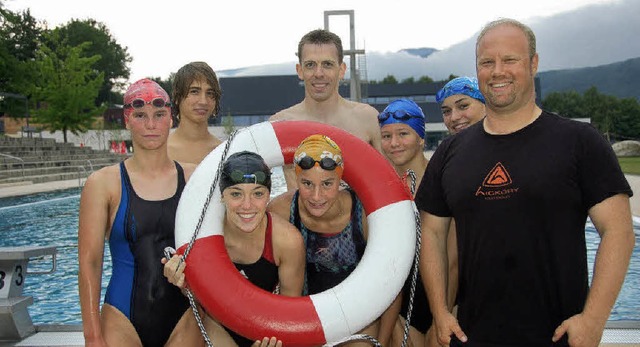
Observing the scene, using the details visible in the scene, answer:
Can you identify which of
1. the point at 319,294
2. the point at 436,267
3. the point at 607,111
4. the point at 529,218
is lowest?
the point at 319,294

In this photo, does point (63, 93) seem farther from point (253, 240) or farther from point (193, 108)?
point (253, 240)

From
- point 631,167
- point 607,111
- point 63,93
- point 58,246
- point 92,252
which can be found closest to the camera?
point 92,252

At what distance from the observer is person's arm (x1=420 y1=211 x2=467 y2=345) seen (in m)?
1.95

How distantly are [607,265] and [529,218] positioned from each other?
26 cm

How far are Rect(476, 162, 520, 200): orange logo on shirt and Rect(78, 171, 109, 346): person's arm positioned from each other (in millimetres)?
1397

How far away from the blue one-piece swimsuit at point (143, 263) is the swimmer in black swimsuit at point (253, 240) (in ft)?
0.55

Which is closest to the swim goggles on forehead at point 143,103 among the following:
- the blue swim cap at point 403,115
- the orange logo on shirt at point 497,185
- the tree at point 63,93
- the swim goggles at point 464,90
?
the blue swim cap at point 403,115

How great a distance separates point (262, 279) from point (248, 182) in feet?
1.37

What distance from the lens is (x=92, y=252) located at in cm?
211

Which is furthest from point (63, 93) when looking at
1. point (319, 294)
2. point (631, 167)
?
point (319, 294)

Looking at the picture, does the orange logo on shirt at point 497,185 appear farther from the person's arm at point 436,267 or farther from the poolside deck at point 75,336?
the poolside deck at point 75,336

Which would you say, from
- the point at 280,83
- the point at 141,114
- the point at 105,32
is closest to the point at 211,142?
the point at 141,114

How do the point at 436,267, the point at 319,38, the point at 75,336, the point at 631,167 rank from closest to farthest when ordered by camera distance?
the point at 436,267
the point at 319,38
the point at 75,336
the point at 631,167

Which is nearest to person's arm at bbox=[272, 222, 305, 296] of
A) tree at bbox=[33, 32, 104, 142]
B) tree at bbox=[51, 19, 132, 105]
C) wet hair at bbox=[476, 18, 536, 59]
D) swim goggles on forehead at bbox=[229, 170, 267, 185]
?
swim goggles on forehead at bbox=[229, 170, 267, 185]
